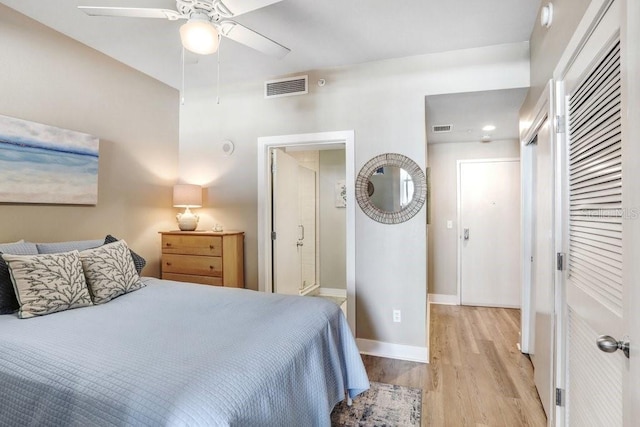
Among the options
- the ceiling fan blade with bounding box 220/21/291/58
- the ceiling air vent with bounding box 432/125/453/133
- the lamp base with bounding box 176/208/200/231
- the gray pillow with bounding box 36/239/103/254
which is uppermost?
the ceiling fan blade with bounding box 220/21/291/58

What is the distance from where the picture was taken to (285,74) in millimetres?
3068

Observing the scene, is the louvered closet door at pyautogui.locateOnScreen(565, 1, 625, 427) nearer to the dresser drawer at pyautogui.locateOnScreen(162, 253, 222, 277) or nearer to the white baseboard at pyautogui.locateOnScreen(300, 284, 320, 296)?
the dresser drawer at pyautogui.locateOnScreen(162, 253, 222, 277)

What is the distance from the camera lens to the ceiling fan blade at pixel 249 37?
1.76 metres

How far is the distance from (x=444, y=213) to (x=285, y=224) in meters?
2.28

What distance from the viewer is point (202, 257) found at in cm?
295

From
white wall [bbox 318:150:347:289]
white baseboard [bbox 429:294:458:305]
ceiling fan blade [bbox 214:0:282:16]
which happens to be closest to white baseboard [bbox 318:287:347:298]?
white wall [bbox 318:150:347:289]

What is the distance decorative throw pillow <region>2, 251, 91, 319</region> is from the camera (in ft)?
5.42

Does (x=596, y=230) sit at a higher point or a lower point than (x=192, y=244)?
higher

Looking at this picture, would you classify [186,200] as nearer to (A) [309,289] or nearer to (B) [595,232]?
(A) [309,289]

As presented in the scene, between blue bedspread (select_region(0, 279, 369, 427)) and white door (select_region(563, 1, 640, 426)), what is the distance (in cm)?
103

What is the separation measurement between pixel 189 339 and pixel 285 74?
8.46ft

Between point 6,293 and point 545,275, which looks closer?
point 6,293

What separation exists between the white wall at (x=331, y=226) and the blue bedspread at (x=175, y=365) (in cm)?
285

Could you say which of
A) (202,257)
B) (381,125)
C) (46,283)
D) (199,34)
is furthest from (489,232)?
(46,283)
